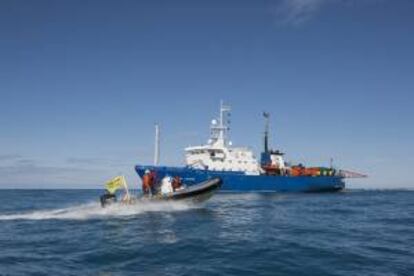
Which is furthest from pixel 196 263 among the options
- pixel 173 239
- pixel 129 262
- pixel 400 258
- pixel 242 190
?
pixel 242 190

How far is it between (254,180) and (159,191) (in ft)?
97.1

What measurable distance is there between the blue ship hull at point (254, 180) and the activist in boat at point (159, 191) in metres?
18.3

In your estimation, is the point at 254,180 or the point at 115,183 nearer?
the point at 115,183

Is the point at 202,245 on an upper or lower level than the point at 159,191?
lower

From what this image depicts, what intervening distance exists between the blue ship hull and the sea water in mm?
23870

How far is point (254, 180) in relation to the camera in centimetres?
5478

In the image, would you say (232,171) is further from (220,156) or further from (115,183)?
(115,183)

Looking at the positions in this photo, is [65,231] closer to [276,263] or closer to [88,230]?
[88,230]

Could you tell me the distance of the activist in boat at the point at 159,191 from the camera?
24.8 m

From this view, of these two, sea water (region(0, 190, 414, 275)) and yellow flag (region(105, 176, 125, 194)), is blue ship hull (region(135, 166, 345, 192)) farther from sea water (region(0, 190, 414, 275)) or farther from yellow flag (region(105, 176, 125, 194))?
sea water (region(0, 190, 414, 275))

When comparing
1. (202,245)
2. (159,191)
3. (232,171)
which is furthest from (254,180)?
(202,245)

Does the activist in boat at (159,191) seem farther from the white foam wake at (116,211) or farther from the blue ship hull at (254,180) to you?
the blue ship hull at (254,180)

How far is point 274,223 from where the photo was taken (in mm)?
21281

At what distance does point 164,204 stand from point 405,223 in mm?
12502
